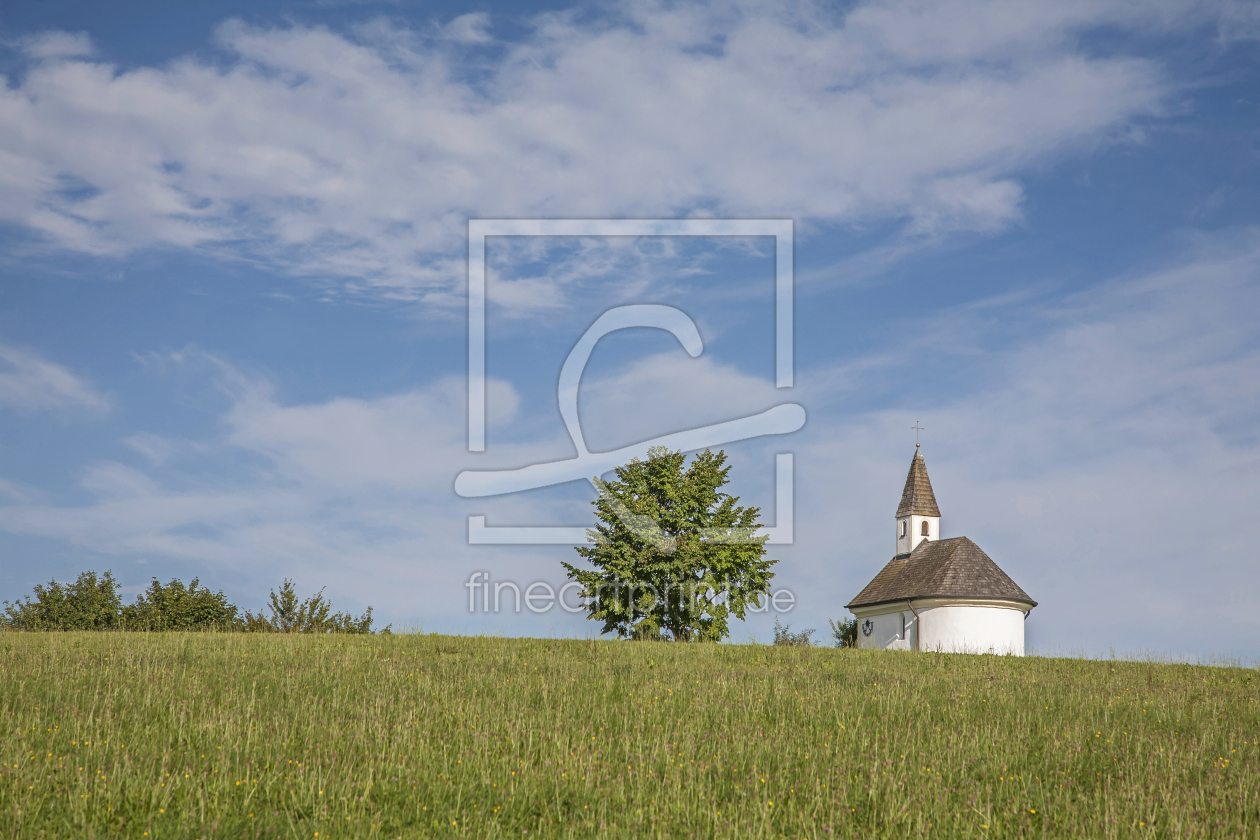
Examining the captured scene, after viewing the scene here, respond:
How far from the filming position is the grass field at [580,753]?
821 centimetres

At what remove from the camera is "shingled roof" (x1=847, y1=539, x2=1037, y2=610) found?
46.0 metres

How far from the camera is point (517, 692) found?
1423 cm

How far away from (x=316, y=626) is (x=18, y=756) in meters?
19.1

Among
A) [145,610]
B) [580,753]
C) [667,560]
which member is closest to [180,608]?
[145,610]

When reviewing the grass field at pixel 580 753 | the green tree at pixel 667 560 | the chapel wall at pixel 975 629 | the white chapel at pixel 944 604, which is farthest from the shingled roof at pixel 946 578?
the grass field at pixel 580 753

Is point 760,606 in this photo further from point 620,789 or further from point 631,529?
point 620,789

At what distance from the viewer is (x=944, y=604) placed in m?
46.2

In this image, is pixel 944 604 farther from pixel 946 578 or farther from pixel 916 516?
pixel 916 516

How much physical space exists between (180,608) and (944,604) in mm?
33800

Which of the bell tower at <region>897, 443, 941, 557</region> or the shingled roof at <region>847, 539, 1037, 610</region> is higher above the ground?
the bell tower at <region>897, 443, 941, 557</region>

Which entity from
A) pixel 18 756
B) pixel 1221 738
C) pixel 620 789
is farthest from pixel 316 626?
pixel 1221 738

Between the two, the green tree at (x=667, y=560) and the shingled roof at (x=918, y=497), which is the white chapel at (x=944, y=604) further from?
the green tree at (x=667, y=560)

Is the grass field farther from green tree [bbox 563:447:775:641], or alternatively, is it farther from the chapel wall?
the chapel wall

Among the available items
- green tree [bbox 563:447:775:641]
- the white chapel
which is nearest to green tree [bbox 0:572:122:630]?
green tree [bbox 563:447:775:641]
